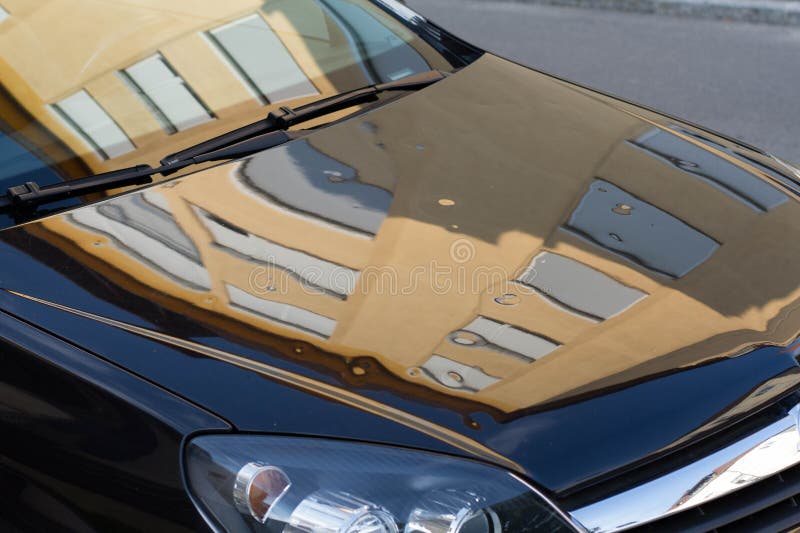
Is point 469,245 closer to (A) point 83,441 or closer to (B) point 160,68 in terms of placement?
(A) point 83,441

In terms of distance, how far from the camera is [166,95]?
238 centimetres

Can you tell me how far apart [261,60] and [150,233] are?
2.72 feet

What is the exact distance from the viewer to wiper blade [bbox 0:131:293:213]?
197cm

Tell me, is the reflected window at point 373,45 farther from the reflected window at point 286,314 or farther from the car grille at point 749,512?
the car grille at point 749,512

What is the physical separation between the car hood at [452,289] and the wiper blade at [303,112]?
11cm

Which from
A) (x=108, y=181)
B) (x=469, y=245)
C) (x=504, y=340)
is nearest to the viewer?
(x=504, y=340)

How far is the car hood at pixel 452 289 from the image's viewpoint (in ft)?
5.18

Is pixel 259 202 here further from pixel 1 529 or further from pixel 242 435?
pixel 1 529

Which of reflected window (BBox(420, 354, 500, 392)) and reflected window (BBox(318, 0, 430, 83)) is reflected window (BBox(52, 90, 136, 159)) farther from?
reflected window (BBox(420, 354, 500, 392))

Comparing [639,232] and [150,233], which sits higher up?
[639,232]

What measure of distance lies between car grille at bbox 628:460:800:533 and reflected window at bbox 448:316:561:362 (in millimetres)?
335

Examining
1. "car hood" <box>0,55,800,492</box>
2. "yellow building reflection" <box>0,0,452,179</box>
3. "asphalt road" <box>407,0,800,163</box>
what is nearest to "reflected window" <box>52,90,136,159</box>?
"yellow building reflection" <box>0,0,452,179</box>

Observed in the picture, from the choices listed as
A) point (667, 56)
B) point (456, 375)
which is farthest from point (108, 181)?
point (667, 56)

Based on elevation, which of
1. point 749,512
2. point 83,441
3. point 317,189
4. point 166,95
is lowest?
point 83,441
